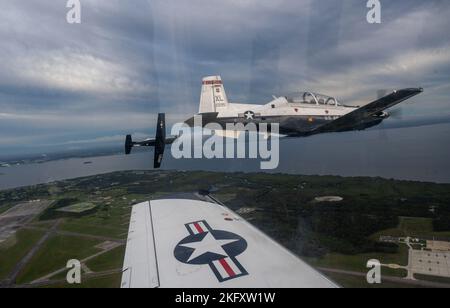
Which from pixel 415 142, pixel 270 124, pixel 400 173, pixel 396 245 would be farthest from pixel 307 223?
pixel 415 142

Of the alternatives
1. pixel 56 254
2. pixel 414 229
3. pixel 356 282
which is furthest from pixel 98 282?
pixel 414 229

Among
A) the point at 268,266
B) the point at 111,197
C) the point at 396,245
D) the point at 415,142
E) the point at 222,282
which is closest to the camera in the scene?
the point at 222,282

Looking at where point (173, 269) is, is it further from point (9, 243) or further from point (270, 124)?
point (9, 243)

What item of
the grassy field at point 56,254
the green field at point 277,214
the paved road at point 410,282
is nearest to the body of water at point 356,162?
the green field at point 277,214

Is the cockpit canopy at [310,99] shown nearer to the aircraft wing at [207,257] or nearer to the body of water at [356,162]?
the aircraft wing at [207,257]

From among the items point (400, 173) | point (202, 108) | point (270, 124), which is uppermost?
point (202, 108)

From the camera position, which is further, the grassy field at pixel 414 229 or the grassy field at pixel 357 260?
the grassy field at pixel 414 229
